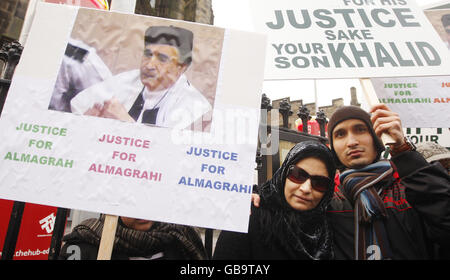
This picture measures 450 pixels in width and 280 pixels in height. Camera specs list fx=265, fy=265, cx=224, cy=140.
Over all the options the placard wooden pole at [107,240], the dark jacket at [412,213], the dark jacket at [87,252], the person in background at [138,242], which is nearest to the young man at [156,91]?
the placard wooden pole at [107,240]

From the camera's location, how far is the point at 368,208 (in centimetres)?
164

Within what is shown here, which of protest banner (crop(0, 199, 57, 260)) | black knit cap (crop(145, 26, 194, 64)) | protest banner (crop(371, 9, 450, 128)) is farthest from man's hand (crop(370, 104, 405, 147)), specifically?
protest banner (crop(0, 199, 57, 260))

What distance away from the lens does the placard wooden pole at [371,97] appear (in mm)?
1566

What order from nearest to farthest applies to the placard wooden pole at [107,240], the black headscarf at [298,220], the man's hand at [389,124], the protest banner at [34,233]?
the placard wooden pole at [107,240] → the man's hand at [389,124] → the black headscarf at [298,220] → the protest banner at [34,233]

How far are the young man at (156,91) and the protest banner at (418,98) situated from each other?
1651 mm

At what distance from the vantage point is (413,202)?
151 centimetres

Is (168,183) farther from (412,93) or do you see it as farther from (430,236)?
(412,93)

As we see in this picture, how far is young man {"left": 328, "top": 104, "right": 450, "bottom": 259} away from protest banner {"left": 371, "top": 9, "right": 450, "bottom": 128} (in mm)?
595

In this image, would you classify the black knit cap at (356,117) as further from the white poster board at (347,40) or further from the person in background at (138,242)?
the person in background at (138,242)

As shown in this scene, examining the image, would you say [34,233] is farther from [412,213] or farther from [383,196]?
[412,213]

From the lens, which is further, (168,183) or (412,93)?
(412,93)
